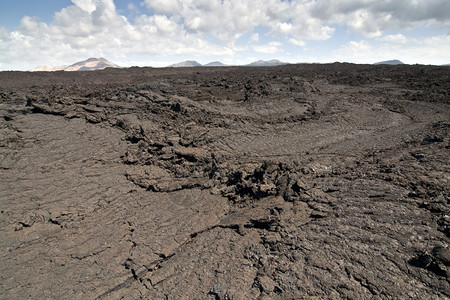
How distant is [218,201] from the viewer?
4867 mm

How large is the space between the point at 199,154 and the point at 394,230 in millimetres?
4474

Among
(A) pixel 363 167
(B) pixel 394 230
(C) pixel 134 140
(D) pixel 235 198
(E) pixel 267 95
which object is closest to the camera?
(B) pixel 394 230

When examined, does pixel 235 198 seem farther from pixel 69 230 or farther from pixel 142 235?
pixel 69 230

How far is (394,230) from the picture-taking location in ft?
11.0

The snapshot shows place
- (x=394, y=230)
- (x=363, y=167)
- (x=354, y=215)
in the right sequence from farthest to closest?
1. (x=363, y=167)
2. (x=354, y=215)
3. (x=394, y=230)

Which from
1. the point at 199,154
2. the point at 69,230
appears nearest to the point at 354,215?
the point at 199,154

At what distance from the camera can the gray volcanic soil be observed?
10.2ft

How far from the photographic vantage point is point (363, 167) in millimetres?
5391

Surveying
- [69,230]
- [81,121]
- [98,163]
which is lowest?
[69,230]

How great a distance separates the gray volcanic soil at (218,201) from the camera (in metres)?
3.09

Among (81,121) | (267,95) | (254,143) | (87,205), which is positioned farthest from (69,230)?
(267,95)

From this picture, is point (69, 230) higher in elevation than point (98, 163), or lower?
lower

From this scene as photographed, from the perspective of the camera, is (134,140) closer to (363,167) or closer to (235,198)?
(235,198)

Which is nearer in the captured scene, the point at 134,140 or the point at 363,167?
the point at 363,167
